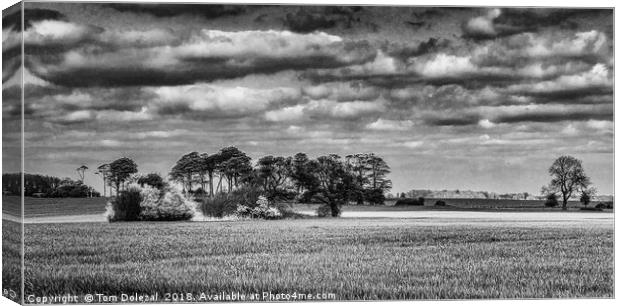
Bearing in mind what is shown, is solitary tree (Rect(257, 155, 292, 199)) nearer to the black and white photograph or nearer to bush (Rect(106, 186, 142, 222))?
the black and white photograph

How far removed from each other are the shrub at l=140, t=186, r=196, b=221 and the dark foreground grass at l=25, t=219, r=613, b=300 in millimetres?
293

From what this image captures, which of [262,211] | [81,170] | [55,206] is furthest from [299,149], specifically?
[55,206]

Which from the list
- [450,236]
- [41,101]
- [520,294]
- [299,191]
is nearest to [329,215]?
[299,191]

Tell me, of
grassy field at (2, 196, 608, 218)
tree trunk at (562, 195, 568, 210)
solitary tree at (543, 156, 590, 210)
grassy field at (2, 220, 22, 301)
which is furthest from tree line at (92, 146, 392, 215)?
tree trunk at (562, 195, 568, 210)

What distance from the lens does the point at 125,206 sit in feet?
70.2

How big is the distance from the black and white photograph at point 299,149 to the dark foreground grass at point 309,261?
4 cm

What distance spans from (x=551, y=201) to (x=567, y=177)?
69 centimetres

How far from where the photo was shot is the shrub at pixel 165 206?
2150 centimetres

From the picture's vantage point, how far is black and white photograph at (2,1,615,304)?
1994 centimetres

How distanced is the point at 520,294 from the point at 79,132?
7.95m

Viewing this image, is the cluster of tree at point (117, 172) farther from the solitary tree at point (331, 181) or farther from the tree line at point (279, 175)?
the solitary tree at point (331, 181)

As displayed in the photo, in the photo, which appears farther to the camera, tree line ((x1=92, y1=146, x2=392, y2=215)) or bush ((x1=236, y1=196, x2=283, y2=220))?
bush ((x1=236, y1=196, x2=283, y2=220))

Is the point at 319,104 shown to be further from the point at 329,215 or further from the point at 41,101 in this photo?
the point at 41,101

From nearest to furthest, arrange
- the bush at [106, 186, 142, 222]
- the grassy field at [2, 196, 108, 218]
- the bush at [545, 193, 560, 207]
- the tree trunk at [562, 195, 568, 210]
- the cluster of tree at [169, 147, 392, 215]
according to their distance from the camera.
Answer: the grassy field at [2, 196, 108, 218] → the cluster of tree at [169, 147, 392, 215] → the bush at [106, 186, 142, 222] → the bush at [545, 193, 560, 207] → the tree trunk at [562, 195, 568, 210]
